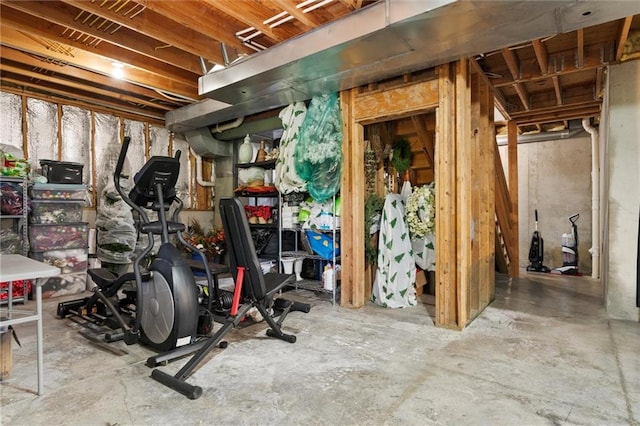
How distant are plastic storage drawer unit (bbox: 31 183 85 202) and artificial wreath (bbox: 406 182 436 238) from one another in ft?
13.7

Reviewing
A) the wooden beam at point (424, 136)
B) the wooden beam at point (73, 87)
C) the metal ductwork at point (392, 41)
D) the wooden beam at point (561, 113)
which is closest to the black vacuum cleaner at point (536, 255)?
the wooden beam at point (561, 113)

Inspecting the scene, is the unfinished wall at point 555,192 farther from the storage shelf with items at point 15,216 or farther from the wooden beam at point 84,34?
the storage shelf with items at point 15,216

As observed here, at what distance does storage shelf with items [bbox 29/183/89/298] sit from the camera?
4.25 meters

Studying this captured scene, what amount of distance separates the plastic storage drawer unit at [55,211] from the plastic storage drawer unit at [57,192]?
5 centimetres

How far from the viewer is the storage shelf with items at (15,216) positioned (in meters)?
3.96

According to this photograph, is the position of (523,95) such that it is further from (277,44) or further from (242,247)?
(242,247)

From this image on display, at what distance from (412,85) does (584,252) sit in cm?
575

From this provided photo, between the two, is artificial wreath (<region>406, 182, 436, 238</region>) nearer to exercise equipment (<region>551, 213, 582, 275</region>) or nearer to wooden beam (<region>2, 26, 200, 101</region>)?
wooden beam (<region>2, 26, 200, 101</region>)

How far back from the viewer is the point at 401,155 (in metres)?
4.59

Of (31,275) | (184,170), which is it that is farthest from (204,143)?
(31,275)

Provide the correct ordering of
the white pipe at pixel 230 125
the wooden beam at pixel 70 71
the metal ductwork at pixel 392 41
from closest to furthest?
the metal ductwork at pixel 392 41
the wooden beam at pixel 70 71
the white pipe at pixel 230 125

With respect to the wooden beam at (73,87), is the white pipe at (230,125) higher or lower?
lower

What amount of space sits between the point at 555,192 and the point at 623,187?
398cm

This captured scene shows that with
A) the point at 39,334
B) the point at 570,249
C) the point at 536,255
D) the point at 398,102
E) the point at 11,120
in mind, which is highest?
the point at 11,120
